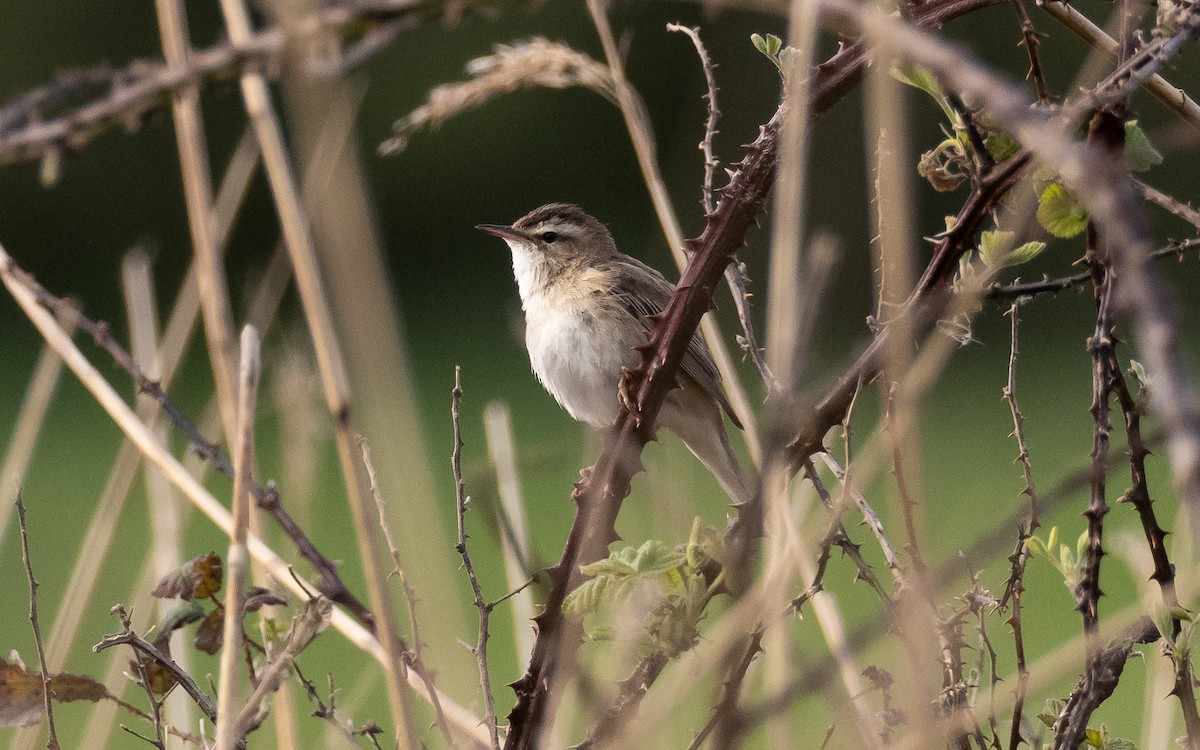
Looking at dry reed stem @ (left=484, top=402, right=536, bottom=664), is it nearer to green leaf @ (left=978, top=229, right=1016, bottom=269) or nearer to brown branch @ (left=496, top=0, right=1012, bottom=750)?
brown branch @ (left=496, top=0, right=1012, bottom=750)

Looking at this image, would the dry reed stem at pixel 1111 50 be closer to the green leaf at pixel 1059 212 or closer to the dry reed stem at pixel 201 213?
the green leaf at pixel 1059 212

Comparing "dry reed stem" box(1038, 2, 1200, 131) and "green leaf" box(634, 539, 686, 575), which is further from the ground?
"dry reed stem" box(1038, 2, 1200, 131)

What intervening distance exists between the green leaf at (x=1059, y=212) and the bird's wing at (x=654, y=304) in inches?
62.8

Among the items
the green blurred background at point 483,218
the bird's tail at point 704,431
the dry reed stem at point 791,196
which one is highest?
the green blurred background at point 483,218

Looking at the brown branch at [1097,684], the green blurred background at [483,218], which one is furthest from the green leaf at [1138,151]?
the green blurred background at [483,218]

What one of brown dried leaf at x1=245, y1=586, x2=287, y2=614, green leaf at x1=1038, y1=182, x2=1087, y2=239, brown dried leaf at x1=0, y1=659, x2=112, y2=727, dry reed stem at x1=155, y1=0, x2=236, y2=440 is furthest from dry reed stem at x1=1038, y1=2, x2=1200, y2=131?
brown dried leaf at x1=0, y1=659, x2=112, y2=727

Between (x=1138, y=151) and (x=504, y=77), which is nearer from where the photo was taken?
(x=1138, y=151)

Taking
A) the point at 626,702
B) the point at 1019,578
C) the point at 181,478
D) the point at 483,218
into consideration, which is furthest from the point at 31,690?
the point at 483,218

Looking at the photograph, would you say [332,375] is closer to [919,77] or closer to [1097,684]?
[919,77]

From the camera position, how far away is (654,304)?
3184mm

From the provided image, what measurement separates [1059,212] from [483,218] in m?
12.9

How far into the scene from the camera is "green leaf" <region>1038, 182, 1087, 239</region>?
1128 mm

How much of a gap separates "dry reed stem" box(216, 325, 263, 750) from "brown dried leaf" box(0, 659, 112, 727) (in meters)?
0.25

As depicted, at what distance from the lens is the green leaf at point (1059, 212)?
1128 millimetres
